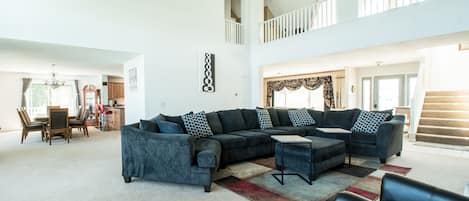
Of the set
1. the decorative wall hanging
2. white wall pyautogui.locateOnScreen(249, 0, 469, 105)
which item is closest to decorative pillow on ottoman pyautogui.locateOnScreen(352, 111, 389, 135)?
white wall pyautogui.locateOnScreen(249, 0, 469, 105)

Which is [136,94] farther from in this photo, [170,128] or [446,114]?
[446,114]

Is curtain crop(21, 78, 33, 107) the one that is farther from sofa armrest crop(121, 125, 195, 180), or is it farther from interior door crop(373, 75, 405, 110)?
interior door crop(373, 75, 405, 110)

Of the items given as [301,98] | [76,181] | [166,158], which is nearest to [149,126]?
[166,158]

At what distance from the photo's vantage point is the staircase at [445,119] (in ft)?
18.2

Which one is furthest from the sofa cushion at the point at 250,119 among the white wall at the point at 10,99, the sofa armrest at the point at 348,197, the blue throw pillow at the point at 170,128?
the white wall at the point at 10,99

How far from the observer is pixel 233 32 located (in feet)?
23.7

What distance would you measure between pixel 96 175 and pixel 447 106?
8285mm

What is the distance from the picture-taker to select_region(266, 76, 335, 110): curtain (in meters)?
9.27

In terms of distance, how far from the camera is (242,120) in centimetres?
491

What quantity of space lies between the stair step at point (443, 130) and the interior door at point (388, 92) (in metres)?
2.38

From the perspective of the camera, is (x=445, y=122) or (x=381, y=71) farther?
(x=381, y=71)

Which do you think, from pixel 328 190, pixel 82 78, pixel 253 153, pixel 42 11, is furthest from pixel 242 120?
pixel 82 78

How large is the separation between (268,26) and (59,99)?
31.1 feet

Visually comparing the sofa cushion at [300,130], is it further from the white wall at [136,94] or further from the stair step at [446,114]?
the stair step at [446,114]
